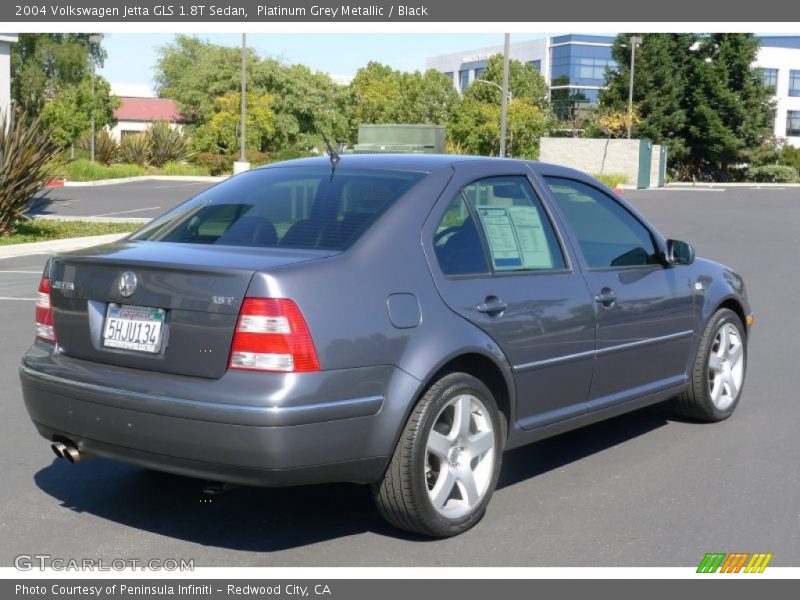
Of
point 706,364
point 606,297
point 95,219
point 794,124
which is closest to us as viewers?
point 606,297

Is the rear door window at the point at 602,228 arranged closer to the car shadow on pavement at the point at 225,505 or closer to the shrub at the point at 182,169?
the car shadow on pavement at the point at 225,505

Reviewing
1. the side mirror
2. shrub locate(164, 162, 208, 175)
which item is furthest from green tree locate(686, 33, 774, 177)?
the side mirror

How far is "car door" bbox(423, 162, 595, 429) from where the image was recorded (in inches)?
199

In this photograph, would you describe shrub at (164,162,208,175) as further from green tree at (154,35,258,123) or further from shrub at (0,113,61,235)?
shrub at (0,113,61,235)

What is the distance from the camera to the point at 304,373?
4.32m

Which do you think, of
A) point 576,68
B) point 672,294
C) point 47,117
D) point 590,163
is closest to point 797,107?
point 576,68

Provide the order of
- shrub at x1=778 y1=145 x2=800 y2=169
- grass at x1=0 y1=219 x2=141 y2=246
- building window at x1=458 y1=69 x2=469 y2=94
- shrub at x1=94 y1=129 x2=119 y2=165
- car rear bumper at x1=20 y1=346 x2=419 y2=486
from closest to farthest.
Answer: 1. car rear bumper at x1=20 y1=346 x2=419 y2=486
2. grass at x1=0 y1=219 x2=141 y2=246
3. shrub at x1=94 y1=129 x2=119 y2=165
4. shrub at x1=778 y1=145 x2=800 y2=169
5. building window at x1=458 y1=69 x2=469 y2=94

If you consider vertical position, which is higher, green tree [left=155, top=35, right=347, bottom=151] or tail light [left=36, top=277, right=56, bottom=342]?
green tree [left=155, top=35, right=347, bottom=151]

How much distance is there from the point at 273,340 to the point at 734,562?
7.06ft

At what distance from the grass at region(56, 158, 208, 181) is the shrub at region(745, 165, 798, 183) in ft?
114

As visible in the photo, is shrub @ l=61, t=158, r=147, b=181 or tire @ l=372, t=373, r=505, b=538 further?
shrub @ l=61, t=158, r=147, b=181

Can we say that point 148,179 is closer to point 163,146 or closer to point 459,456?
point 163,146

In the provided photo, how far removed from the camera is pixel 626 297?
602cm

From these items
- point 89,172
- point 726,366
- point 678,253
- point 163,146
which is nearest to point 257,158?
point 163,146
